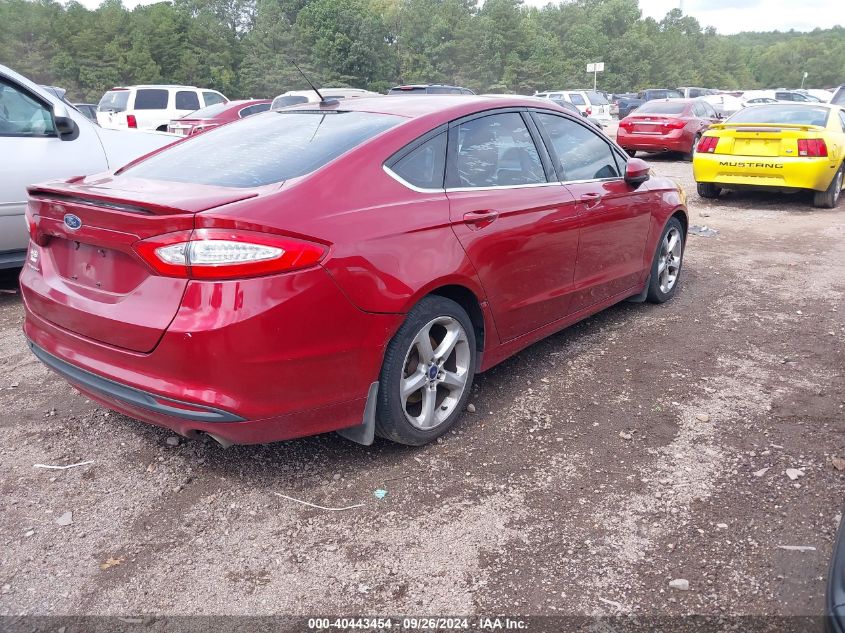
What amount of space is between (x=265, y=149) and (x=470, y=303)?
1.20 meters

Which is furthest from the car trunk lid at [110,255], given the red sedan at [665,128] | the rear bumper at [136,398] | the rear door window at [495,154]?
the red sedan at [665,128]

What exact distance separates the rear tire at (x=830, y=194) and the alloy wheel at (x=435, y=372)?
332 inches

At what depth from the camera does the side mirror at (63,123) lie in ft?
18.1

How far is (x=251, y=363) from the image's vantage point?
2.53 metres

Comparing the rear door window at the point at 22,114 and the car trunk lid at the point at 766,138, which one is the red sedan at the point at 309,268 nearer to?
the rear door window at the point at 22,114

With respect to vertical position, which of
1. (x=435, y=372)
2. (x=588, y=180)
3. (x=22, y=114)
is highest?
(x=22, y=114)

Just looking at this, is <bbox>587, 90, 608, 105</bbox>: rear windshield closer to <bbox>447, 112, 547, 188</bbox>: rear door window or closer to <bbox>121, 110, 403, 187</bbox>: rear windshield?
<bbox>447, 112, 547, 188</bbox>: rear door window

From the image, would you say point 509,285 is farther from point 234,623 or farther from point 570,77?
point 570,77

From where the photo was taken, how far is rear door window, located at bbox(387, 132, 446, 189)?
10.2 feet

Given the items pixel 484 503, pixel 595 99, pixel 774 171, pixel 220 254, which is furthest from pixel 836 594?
pixel 595 99

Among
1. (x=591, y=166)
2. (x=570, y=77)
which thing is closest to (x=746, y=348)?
(x=591, y=166)

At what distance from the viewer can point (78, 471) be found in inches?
123

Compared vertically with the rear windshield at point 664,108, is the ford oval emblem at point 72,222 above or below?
below

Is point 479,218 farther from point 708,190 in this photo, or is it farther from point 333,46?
point 333,46
